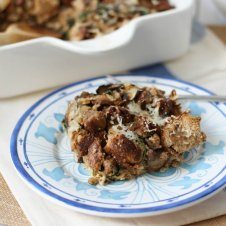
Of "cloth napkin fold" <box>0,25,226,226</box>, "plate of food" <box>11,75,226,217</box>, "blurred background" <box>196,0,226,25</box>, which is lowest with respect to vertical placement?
"blurred background" <box>196,0,226,25</box>

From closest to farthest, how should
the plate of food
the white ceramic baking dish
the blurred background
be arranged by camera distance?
the plate of food, the white ceramic baking dish, the blurred background

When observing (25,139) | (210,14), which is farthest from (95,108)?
(210,14)

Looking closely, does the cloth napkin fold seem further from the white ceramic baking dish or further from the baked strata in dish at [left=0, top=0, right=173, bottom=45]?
the baked strata in dish at [left=0, top=0, right=173, bottom=45]

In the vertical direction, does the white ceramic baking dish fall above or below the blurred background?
above

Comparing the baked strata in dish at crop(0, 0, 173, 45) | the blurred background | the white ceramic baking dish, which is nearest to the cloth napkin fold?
the white ceramic baking dish

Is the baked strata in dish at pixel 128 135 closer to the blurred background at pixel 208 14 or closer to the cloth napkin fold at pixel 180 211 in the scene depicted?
the cloth napkin fold at pixel 180 211

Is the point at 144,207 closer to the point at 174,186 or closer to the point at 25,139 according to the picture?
the point at 174,186

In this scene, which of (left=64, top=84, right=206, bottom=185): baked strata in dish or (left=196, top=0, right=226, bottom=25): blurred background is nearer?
(left=64, top=84, right=206, bottom=185): baked strata in dish
